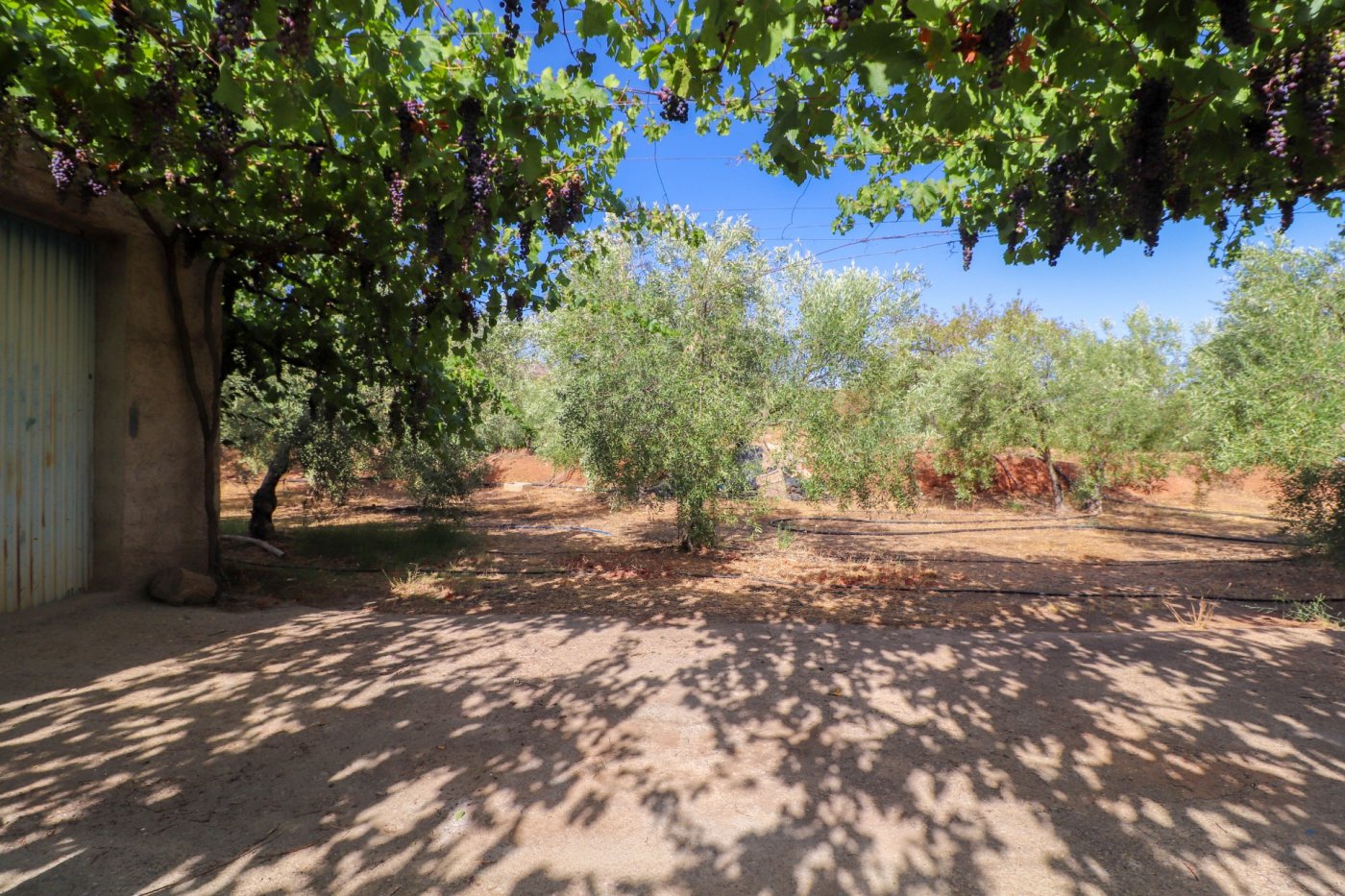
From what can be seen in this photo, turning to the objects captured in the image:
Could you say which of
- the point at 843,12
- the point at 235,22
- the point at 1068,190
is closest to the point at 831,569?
the point at 1068,190

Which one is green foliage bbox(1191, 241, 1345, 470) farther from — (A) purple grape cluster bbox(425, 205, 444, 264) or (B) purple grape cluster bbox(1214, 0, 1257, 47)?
(A) purple grape cluster bbox(425, 205, 444, 264)

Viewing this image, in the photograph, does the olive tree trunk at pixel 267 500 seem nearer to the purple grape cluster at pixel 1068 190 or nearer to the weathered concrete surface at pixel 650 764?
the weathered concrete surface at pixel 650 764

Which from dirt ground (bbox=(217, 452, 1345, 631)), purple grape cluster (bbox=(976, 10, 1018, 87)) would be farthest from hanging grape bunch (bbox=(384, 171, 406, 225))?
dirt ground (bbox=(217, 452, 1345, 631))

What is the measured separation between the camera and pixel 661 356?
31.4 feet

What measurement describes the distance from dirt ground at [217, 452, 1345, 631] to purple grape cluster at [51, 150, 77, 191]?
151 inches

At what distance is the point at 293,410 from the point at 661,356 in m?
6.54

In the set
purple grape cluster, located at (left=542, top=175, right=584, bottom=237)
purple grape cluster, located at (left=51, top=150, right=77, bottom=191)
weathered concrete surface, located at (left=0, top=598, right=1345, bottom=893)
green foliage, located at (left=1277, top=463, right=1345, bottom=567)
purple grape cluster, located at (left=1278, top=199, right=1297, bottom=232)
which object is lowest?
weathered concrete surface, located at (left=0, top=598, right=1345, bottom=893)

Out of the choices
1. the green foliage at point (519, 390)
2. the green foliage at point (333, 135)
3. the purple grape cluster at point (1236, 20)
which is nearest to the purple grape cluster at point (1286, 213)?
the purple grape cluster at point (1236, 20)

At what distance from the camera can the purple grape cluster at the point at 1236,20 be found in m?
2.17

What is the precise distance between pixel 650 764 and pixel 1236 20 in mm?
3918

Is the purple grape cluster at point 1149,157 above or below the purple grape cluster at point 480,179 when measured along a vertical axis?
below

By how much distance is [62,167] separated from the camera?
4203 millimetres

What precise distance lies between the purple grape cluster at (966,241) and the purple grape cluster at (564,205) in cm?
281

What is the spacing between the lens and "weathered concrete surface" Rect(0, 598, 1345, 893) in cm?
240
